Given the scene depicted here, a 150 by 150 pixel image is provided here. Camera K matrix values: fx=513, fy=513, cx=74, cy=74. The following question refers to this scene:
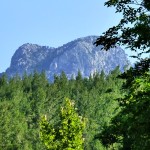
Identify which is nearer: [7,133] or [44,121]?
[44,121]

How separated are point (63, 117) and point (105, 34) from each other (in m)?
52.4

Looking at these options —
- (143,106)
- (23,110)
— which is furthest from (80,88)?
(143,106)

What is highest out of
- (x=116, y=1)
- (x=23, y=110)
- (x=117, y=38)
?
(x=23, y=110)

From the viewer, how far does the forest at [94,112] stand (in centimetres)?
1677

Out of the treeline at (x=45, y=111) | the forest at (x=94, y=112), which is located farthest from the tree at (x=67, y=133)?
the treeline at (x=45, y=111)

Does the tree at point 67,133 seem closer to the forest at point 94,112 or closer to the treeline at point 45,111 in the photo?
the forest at point 94,112

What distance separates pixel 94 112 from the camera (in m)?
160

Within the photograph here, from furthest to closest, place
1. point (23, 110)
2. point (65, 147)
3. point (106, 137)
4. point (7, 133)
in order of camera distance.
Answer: point (23, 110), point (7, 133), point (65, 147), point (106, 137)

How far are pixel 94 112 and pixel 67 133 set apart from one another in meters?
92.6

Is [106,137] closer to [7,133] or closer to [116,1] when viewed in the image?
[116,1]

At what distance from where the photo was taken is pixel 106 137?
30.5 metres

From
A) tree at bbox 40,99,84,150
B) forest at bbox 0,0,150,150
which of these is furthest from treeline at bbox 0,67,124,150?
tree at bbox 40,99,84,150

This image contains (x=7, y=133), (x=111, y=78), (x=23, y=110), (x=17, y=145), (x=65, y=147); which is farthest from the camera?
(x=111, y=78)

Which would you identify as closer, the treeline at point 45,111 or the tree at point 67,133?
the tree at point 67,133
